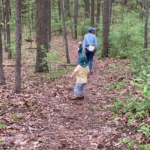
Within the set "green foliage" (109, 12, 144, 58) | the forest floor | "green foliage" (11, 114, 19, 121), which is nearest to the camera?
the forest floor

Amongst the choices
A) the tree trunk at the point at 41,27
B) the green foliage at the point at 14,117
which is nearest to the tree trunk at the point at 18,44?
the green foliage at the point at 14,117

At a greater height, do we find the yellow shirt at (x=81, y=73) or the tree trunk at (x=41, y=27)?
the tree trunk at (x=41, y=27)

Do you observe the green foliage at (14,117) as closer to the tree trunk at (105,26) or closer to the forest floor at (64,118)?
the forest floor at (64,118)

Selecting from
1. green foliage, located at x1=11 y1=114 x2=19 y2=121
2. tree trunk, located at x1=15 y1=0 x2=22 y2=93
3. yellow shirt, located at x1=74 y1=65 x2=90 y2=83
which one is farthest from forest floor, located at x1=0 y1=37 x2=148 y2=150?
yellow shirt, located at x1=74 y1=65 x2=90 y2=83

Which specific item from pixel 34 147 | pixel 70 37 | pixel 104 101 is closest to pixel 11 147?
pixel 34 147

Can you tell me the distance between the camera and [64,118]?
5047 mm

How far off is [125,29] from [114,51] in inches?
65.2

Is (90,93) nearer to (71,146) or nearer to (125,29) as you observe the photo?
(71,146)

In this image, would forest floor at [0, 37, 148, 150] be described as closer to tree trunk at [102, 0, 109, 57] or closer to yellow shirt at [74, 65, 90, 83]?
yellow shirt at [74, 65, 90, 83]

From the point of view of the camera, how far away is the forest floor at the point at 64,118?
3609 millimetres

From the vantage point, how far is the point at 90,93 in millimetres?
7012

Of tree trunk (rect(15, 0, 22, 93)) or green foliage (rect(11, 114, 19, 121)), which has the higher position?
tree trunk (rect(15, 0, 22, 93))

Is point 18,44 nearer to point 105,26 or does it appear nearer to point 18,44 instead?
point 18,44

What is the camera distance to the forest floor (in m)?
3.61
